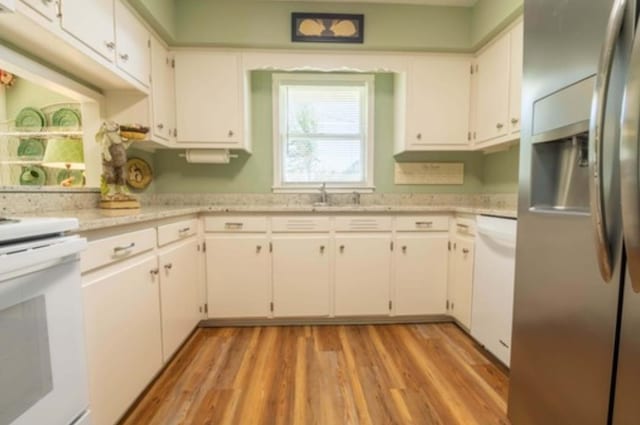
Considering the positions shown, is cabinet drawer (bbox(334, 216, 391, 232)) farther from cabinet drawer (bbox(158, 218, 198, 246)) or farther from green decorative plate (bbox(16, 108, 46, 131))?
green decorative plate (bbox(16, 108, 46, 131))

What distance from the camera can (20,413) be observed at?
694mm

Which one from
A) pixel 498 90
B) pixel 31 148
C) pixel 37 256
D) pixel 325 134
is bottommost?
pixel 37 256

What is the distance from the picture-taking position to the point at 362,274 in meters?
2.37

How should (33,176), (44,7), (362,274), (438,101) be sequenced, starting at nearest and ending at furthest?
1. (44,7)
2. (33,176)
3. (362,274)
4. (438,101)

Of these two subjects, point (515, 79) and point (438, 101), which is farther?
point (438, 101)

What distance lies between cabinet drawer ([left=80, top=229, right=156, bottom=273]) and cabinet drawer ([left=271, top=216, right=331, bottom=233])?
90cm

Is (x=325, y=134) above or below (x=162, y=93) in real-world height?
below

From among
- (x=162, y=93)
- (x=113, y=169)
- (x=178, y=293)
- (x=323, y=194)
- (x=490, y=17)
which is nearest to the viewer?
(x=113, y=169)

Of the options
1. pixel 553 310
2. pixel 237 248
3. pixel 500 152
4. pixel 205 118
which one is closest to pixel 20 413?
pixel 553 310

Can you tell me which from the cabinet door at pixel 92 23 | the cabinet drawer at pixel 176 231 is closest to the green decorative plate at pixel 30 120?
the cabinet door at pixel 92 23

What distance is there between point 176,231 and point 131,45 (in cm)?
116

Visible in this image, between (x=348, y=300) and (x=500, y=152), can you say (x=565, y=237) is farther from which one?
(x=500, y=152)

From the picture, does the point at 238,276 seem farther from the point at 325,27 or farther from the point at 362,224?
the point at 325,27

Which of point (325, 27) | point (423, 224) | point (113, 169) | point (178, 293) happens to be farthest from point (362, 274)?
point (325, 27)
